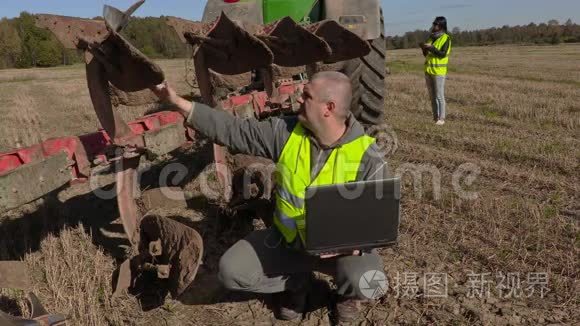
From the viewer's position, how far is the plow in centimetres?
226

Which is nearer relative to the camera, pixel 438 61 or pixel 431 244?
pixel 431 244

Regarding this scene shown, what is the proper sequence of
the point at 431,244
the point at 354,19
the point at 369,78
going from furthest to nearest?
the point at 369,78 < the point at 354,19 < the point at 431,244

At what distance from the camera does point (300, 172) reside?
2.50 meters

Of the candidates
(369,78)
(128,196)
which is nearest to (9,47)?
(369,78)

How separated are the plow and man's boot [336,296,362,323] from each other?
30.4 inches

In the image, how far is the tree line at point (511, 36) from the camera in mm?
52375

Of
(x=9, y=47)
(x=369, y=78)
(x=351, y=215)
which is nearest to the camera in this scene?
(x=351, y=215)

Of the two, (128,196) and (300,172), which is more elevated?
(300,172)

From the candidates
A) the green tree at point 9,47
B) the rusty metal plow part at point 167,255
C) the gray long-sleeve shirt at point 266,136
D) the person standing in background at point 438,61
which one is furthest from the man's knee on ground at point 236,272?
the green tree at point 9,47

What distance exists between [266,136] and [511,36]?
203 feet

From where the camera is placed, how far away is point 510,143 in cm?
569

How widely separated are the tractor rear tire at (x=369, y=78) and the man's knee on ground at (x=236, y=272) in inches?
115

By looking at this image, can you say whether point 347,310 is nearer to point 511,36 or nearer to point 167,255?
point 167,255

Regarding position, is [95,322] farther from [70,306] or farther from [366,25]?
[366,25]
